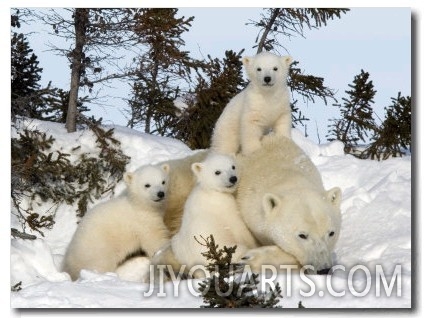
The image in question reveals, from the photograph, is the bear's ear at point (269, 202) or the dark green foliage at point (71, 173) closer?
the bear's ear at point (269, 202)


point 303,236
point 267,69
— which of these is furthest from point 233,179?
point 267,69

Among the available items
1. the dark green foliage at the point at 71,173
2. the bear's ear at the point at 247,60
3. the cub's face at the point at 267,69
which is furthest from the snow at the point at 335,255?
the bear's ear at the point at 247,60

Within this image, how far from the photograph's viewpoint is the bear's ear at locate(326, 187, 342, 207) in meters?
8.48

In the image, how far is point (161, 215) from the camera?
9719 millimetres

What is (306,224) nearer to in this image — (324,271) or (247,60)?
(324,271)

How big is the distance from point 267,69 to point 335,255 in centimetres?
168

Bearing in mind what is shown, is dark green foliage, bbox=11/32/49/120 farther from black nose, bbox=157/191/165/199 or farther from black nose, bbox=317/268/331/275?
black nose, bbox=317/268/331/275

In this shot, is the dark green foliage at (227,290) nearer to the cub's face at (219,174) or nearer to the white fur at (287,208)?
the white fur at (287,208)

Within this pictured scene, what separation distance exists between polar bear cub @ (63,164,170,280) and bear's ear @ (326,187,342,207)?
161 cm

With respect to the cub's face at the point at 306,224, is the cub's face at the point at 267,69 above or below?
above

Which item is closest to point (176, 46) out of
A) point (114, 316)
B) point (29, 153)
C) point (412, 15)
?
point (29, 153)

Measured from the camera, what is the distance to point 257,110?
9.12 metres

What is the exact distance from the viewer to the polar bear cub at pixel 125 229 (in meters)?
9.40

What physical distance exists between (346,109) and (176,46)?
6.86ft
